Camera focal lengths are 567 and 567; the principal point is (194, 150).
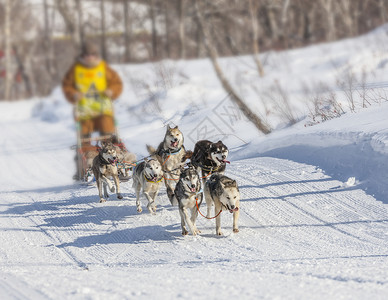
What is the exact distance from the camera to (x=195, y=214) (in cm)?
591

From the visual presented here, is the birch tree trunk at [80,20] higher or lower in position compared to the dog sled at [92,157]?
higher

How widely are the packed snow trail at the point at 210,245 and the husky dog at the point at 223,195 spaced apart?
0.80 feet

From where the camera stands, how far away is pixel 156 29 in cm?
2764

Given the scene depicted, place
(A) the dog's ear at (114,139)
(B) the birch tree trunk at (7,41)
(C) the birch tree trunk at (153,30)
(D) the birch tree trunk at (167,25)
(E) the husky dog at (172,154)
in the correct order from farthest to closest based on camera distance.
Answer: (C) the birch tree trunk at (153,30) < (D) the birch tree trunk at (167,25) < (B) the birch tree trunk at (7,41) < (A) the dog's ear at (114,139) < (E) the husky dog at (172,154)

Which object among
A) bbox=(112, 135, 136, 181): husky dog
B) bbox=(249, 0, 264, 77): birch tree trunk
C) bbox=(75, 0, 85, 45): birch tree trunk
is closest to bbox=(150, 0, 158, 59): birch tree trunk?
bbox=(75, 0, 85, 45): birch tree trunk

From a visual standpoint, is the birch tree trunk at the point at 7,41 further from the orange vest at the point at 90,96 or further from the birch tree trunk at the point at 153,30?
the orange vest at the point at 90,96

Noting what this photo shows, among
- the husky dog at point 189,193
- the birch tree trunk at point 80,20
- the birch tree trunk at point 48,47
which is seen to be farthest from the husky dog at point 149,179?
the birch tree trunk at point 48,47

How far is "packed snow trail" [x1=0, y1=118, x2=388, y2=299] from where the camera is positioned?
4.24 m

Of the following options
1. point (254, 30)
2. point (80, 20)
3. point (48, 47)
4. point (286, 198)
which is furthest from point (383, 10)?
point (286, 198)

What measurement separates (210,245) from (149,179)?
1.26 metres

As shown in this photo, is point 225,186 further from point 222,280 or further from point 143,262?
point 222,280

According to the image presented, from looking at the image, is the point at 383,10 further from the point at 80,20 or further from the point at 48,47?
the point at 48,47

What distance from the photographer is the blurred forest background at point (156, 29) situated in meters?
23.6

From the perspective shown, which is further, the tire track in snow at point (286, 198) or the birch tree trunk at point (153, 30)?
the birch tree trunk at point (153, 30)
